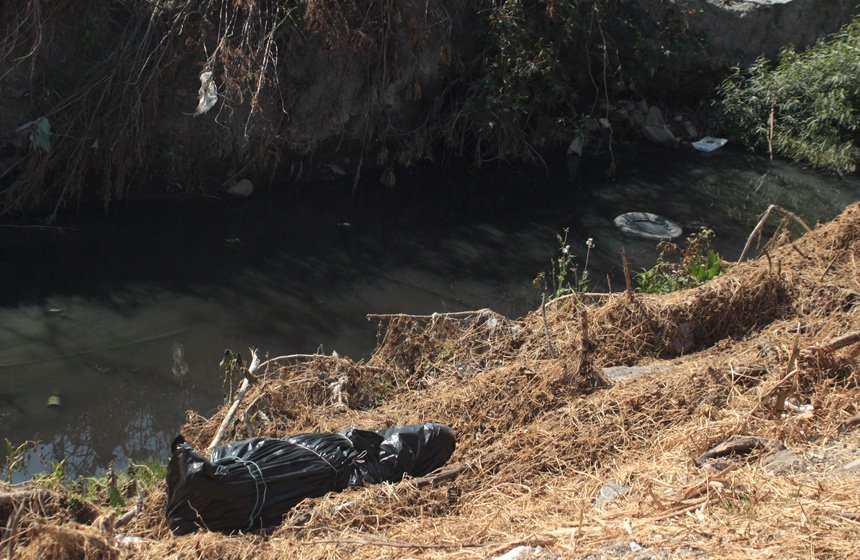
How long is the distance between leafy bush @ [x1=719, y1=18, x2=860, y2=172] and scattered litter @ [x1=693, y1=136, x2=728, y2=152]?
238 millimetres

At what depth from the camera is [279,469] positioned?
13.0 ft

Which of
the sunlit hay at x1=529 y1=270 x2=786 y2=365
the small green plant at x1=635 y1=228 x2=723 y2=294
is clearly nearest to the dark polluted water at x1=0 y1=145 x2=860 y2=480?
the small green plant at x1=635 y1=228 x2=723 y2=294

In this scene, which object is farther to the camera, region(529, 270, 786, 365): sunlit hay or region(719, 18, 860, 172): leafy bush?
region(719, 18, 860, 172): leafy bush

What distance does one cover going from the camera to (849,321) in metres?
4.73

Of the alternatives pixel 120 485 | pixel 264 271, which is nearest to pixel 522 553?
pixel 120 485

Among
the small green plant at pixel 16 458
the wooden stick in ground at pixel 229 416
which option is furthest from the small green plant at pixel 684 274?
the small green plant at pixel 16 458

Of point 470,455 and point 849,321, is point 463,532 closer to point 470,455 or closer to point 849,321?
point 470,455

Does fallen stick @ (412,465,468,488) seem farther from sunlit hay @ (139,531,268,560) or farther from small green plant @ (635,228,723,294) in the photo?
small green plant @ (635,228,723,294)

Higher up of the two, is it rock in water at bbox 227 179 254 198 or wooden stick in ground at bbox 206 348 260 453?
wooden stick in ground at bbox 206 348 260 453

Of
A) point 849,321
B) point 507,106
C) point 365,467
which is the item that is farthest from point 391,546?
point 507,106

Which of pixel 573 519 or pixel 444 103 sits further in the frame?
pixel 444 103

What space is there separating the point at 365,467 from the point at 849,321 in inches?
106

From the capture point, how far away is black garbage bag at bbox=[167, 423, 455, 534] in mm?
3756

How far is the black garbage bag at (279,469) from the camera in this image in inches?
148
